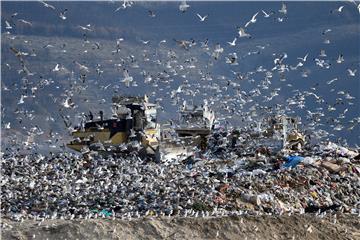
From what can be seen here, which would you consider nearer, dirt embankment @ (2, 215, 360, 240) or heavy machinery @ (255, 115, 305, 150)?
dirt embankment @ (2, 215, 360, 240)

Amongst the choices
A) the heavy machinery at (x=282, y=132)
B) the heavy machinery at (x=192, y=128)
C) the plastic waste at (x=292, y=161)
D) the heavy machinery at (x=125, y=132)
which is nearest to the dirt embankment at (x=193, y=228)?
the plastic waste at (x=292, y=161)

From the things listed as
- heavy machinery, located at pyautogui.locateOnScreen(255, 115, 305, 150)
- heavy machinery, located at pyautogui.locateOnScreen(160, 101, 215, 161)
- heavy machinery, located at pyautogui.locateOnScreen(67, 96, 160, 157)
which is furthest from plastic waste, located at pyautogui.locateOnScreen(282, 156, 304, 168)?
heavy machinery, located at pyautogui.locateOnScreen(160, 101, 215, 161)

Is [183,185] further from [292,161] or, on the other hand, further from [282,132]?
[282,132]

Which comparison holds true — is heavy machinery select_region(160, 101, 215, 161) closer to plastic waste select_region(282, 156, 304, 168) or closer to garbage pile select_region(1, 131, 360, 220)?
garbage pile select_region(1, 131, 360, 220)

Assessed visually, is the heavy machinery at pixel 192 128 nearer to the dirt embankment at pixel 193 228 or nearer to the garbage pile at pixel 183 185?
the garbage pile at pixel 183 185

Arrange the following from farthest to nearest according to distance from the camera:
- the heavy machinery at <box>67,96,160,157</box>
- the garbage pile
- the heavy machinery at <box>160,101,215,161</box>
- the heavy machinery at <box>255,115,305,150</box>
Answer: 1. the heavy machinery at <box>160,101,215,161</box>
2. the heavy machinery at <box>255,115,305,150</box>
3. the heavy machinery at <box>67,96,160,157</box>
4. the garbage pile
